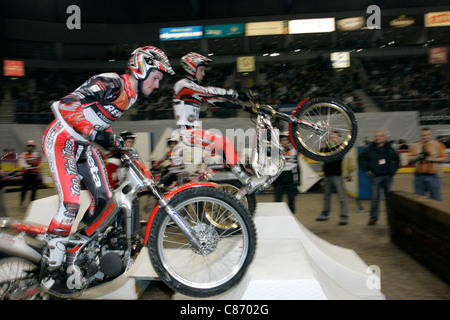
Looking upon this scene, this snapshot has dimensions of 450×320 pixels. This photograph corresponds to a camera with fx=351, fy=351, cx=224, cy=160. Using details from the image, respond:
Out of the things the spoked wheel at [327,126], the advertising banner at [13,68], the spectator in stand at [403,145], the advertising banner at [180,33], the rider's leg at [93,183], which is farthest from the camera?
the advertising banner at [180,33]

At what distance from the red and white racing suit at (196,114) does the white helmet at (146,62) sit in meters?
1.35

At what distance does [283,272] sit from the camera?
10.1 feet

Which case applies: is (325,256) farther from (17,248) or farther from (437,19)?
(437,19)

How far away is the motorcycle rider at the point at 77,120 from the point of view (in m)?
2.91

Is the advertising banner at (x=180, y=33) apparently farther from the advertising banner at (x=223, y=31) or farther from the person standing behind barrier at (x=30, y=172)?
the person standing behind barrier at (x=30, y=172)

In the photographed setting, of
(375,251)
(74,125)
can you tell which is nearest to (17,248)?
(74,125)

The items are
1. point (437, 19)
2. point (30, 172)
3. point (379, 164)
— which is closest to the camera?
point (379, 164)

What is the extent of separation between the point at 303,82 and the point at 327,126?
55.5 ft

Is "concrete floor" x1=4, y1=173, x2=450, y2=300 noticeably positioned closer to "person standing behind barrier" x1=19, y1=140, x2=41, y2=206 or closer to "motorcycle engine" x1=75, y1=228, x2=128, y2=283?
"person standing behind barrier" x1=19, y1=140, x2=41, y2=206

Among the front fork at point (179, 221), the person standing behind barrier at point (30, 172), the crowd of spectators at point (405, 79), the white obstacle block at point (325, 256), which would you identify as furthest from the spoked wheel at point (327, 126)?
the crowd of spectators at point (405, 79)

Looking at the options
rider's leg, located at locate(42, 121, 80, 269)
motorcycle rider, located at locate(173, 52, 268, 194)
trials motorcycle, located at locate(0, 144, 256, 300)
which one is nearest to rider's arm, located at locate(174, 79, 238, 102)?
motorcycle rider, located at locate(173, 52, 268, 194)

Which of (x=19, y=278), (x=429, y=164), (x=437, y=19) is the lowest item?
(x=19, y=278)
